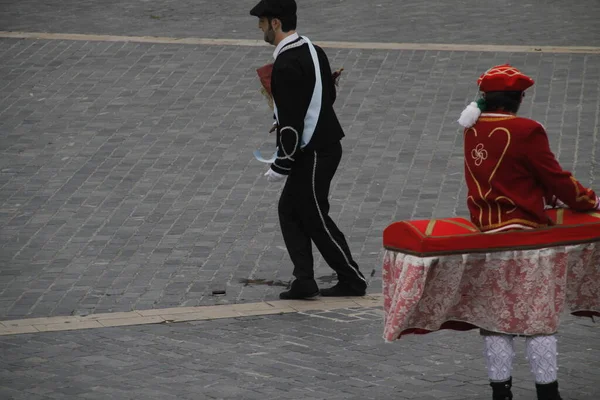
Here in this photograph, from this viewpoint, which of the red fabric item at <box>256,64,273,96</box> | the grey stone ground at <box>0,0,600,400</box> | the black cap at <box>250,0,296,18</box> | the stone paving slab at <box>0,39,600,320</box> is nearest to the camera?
the grey stone ground at <box>0,0,600,400</box>

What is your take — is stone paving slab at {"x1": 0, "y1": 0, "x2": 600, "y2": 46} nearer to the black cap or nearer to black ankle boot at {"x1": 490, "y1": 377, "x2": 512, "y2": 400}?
the black cap

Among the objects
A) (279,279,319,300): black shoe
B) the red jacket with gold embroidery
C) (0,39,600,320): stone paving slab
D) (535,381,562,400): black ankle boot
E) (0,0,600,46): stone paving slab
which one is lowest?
(0,0,600,46): stone paving slab

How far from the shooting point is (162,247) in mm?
9008

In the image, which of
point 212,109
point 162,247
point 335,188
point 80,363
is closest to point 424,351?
point 80,363

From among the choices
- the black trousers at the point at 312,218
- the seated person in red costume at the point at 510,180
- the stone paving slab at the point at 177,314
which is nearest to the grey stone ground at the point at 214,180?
the stone paving slab at the point at 177,314

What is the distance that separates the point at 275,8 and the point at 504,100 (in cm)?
235

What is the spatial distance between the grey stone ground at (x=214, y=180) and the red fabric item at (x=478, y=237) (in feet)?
3.11

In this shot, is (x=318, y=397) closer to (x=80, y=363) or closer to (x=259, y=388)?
(x=259, y=388)

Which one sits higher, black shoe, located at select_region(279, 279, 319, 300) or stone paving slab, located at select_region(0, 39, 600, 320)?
black shoe, located at select_region(279, 279, 319, 300)

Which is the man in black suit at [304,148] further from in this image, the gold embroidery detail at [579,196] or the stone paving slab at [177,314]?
the gold embroidery detail at [579,196]

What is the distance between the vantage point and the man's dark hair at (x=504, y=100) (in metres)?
5.66

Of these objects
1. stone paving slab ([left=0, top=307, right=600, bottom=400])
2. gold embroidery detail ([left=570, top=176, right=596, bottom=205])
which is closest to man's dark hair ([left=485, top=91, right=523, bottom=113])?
gold embroidery detail ([left=570, top=176, right=596, bottom=205])

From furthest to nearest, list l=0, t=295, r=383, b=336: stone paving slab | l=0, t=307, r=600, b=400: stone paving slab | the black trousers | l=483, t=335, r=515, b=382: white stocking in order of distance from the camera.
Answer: the black trousers
l=0, t=295, r=383, b=336: stone paving slab
l=0, t=307, r=600, b=400: stone paving slab
l=483, t=335, r=515, b=382: white stocking

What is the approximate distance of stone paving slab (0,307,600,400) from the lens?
6.29m
